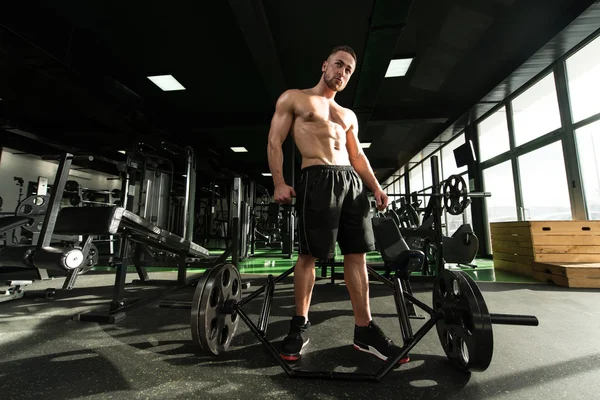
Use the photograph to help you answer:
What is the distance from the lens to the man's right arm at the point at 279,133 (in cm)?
114

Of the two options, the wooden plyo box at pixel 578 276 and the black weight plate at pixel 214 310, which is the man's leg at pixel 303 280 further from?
the wooden plyo box at pixel 578 276

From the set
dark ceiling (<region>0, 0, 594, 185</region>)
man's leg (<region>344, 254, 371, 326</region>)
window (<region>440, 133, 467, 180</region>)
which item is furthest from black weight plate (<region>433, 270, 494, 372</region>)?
window (<region>440, 133, 467, 180</region>)

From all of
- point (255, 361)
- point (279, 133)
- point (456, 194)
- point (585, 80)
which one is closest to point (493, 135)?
point (585, 80)

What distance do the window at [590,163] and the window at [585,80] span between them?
0.68 ft

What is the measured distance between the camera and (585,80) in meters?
3.34

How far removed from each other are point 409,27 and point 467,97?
2414 millimetres

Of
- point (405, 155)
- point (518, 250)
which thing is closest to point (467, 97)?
point (518, 250)

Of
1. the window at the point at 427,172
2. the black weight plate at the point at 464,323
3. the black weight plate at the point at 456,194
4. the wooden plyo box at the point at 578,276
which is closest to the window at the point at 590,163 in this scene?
the wooden plyo box at the point at 578,276

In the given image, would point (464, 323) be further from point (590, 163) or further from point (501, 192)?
point (501, 192)

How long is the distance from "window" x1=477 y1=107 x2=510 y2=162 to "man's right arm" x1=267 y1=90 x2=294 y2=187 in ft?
17.1

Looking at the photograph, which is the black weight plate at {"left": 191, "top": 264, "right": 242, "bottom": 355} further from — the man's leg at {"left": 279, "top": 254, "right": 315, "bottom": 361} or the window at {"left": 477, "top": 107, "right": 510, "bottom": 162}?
the window at {"left": 477, "top": 107, "right": 510, "bottom": 162}

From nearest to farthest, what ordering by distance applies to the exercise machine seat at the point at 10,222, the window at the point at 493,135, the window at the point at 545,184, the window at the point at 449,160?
the exercise machine seat at the point at 10,222
the window at the point at 545,184
the window at the point at 493,135
the window at the point at 449,160

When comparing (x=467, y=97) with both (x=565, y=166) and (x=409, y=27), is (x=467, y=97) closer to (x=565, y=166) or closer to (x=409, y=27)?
(x=565, y=166)

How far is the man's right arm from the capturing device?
3.75 feet
